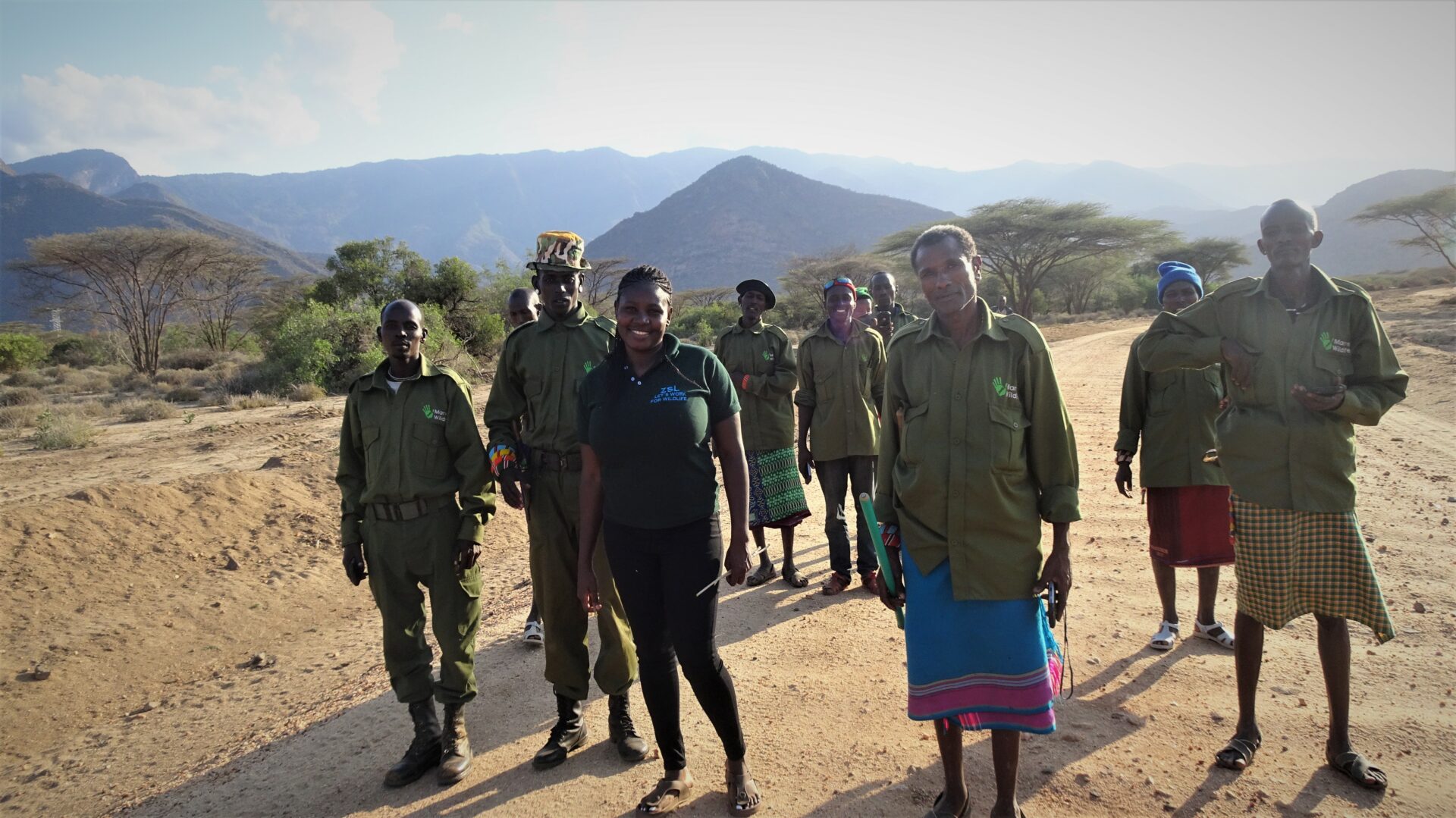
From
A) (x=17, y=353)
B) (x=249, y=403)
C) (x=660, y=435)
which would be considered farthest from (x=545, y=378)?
(x=17, y=353)

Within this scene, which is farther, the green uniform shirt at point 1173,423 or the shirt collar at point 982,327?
the green uniform shirt at point 1173,423

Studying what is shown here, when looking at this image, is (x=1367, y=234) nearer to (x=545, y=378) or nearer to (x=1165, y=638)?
(x=1165, y=638)

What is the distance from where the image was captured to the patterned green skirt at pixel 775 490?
549cm

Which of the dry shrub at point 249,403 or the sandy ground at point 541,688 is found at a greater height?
the dry shrub at point 249,403

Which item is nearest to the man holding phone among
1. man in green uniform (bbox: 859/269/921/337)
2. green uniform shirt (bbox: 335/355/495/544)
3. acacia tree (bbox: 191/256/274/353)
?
green uniform shirt (bbox: 335/355/495/544)

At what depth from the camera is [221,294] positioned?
Result: 1203 inches

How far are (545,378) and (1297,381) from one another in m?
3.06

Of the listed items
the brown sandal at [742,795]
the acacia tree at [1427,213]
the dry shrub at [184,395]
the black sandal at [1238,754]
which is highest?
the acacia tree at [1427,213]

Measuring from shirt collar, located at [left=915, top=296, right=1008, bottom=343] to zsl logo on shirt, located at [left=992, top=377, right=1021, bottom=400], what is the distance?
144 mm

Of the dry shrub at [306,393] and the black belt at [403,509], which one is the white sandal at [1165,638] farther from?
the dry shrub at [306,393]

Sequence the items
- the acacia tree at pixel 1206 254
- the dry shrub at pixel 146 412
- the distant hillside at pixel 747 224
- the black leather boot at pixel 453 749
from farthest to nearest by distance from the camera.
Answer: the distant hillside at pixel 747 224
the acacia tree at pixel 1206 254
the dry shrub at pixel 146 412
the black leather boot at pixel 453 749

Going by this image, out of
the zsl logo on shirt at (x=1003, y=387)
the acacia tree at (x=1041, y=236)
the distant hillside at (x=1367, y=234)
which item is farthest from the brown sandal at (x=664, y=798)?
the distant hillside at (x=1367, y=234)

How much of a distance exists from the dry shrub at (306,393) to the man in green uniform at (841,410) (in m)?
13.6

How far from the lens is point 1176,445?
3.90 meters
